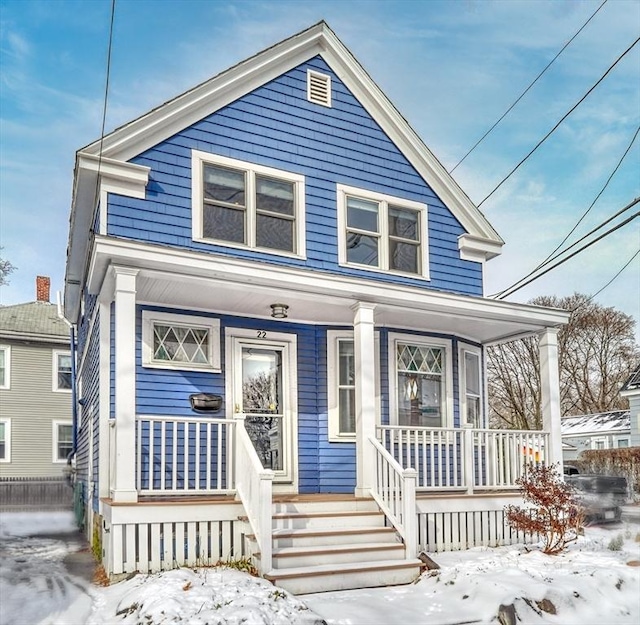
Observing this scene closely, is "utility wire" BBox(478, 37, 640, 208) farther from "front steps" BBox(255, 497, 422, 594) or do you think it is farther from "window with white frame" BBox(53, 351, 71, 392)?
"window with white frame" BBox(53, 351, 71, 392)

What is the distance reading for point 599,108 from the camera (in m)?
17.2

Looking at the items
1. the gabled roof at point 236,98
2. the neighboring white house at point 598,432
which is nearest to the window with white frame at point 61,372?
the gabled roof at point 236,98

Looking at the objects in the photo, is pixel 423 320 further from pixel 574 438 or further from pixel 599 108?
pixel 574 438

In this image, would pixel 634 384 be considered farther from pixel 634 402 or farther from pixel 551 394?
pixel 551 394

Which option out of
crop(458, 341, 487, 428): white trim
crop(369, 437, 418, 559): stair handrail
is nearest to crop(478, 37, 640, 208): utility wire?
crop(458, 341, 487, 428): white trim

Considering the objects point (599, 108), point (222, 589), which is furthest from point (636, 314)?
point (222, 589)

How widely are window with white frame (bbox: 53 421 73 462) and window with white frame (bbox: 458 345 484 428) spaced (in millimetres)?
15171

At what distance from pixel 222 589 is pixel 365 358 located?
11.9 ft

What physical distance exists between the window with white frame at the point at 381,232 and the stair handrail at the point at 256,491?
3.61 metres

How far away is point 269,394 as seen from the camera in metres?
9.52

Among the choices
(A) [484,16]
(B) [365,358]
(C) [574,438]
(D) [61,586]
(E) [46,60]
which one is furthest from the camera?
(C) [574,438]

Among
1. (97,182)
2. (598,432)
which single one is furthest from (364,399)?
(598,432)

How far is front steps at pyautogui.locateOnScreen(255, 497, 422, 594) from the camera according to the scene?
6613 mm

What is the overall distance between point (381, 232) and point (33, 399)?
15644mm
